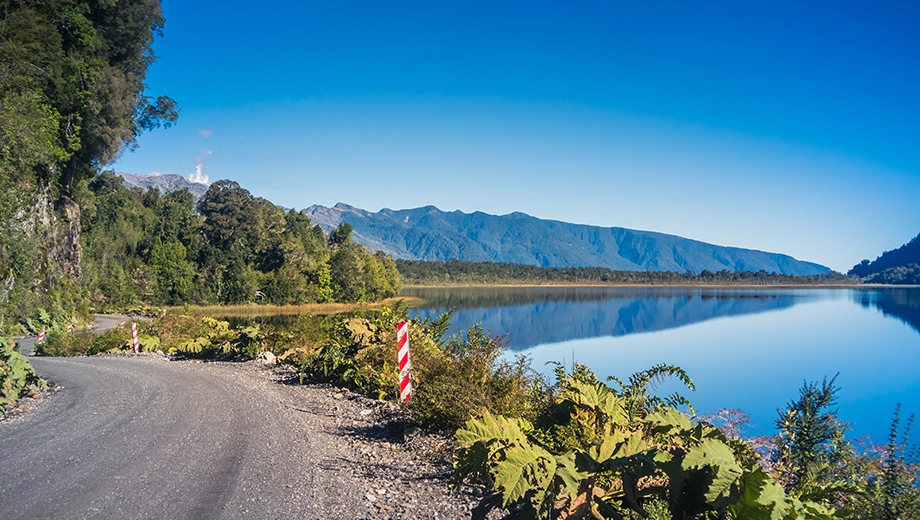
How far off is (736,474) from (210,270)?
243ft

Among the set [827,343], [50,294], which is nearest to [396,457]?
[50,294]

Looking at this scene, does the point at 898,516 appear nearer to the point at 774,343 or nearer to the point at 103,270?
the point at 774,343

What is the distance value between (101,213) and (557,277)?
465 ft

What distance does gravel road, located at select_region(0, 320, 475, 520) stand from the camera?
480 cm

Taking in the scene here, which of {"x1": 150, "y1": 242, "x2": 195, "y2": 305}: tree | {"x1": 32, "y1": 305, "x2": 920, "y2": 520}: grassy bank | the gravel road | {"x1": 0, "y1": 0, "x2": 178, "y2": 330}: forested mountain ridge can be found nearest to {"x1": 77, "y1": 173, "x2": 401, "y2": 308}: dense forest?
{"x1": 150, "y1": 242, "x2": 195, "y2": 305}: tree

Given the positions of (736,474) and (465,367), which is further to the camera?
(465,367)

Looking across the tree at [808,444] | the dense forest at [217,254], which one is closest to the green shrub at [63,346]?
the tree at [808,444]

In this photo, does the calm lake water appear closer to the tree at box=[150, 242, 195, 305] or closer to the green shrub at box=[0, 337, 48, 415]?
the green shrub at box=[0, 337, 48, 415]

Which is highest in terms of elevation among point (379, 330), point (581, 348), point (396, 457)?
point (379, 330)

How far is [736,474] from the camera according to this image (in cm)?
261

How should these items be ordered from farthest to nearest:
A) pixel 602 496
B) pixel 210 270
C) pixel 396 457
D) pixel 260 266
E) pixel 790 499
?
pixel 260 266
pixel 210 270
pixel 396 457
pixel 602 496
pixel 790 499

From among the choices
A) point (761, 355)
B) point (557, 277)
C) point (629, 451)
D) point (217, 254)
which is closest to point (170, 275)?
point (217, 254)

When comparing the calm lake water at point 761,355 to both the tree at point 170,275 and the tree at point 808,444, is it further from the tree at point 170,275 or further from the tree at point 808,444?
the tree at point 170,275

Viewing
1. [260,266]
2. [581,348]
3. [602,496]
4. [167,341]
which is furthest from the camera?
[260,266]
